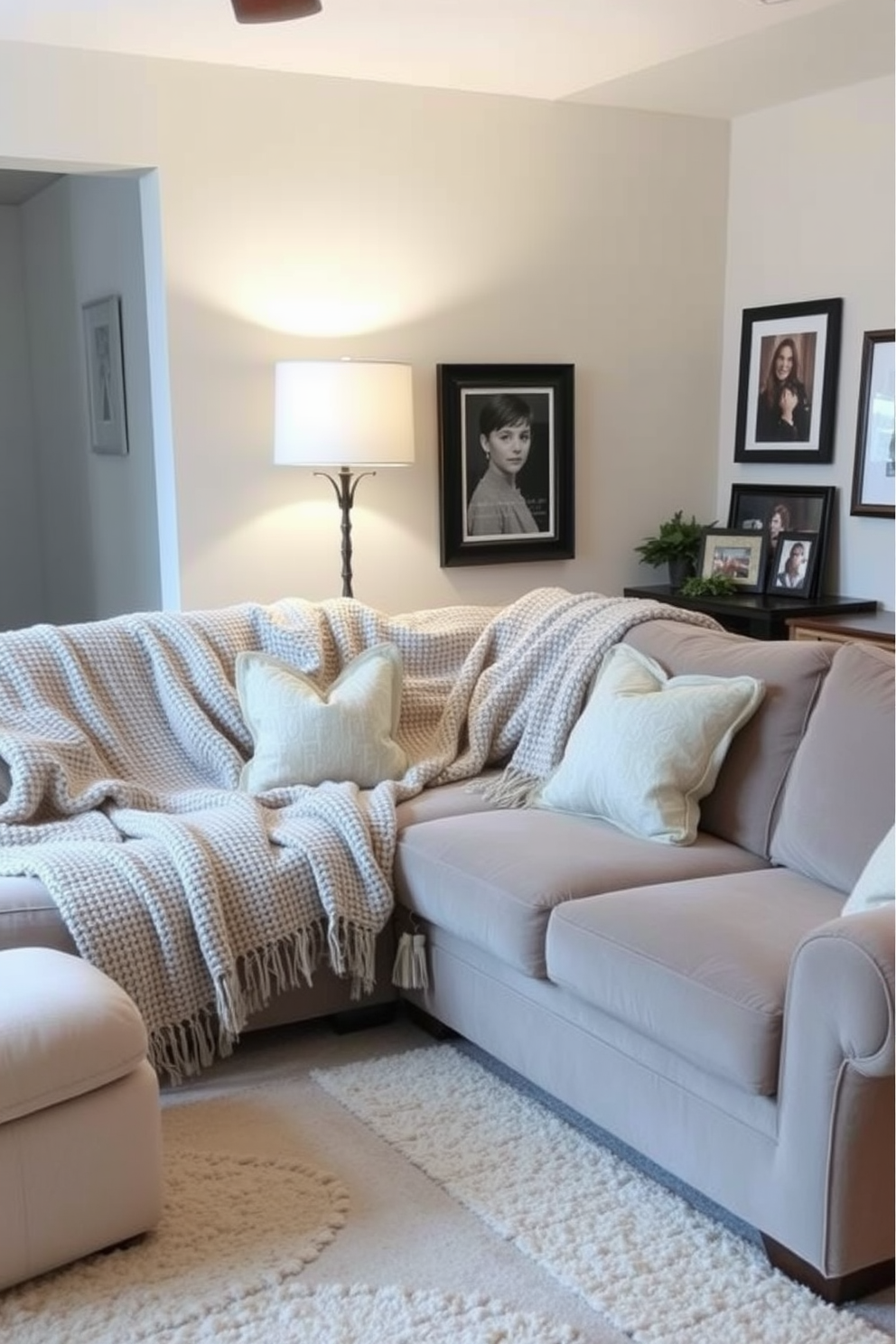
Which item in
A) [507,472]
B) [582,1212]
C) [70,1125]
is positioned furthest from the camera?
[507,472]

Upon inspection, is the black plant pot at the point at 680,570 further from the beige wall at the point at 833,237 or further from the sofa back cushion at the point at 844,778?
the sofa back cushion at the point at 844,778

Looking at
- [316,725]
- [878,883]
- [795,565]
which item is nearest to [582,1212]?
[878,883]

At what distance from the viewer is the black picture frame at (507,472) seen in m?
4.51

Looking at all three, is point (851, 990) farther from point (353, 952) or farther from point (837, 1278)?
point (353, 952)

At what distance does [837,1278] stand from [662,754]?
1.10 metres

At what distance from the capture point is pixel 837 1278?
2.09 metres

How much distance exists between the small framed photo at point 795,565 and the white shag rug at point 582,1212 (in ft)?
7.23

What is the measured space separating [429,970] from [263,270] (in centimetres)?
225

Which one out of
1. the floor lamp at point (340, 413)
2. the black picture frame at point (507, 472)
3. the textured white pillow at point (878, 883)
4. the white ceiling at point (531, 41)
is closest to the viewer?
the textured white pillow at point (878, 883)

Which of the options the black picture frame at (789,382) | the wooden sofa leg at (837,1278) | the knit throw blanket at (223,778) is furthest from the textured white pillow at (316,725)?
the black picture frame at (789,382)

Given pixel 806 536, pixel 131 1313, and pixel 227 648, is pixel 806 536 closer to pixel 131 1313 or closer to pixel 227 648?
pixel 227 648

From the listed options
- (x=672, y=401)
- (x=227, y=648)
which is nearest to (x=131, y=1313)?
(x=227, y=648)

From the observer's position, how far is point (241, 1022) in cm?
281

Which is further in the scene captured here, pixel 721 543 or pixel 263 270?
pixel 721 543
